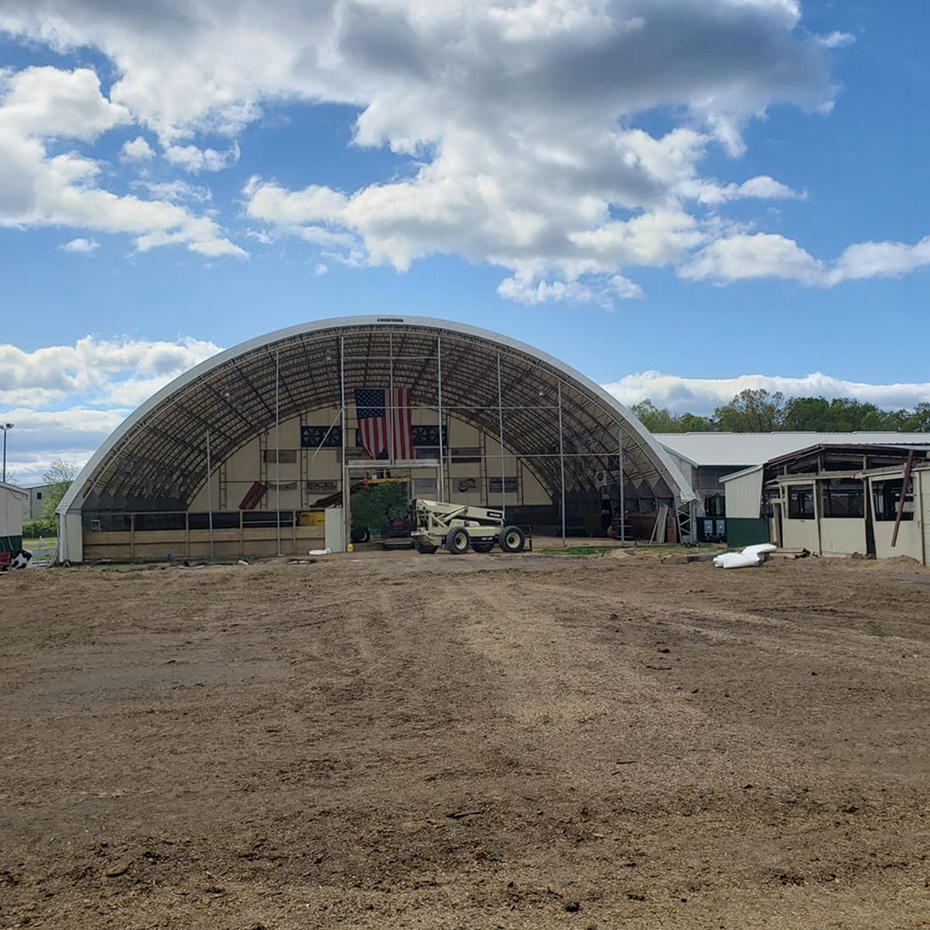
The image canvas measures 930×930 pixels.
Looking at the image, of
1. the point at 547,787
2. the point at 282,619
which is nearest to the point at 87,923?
the point at 547,787

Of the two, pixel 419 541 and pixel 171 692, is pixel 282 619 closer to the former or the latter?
pixel 171 692

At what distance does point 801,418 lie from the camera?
77188mm

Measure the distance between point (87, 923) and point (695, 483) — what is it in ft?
128

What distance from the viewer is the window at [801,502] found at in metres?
26.6

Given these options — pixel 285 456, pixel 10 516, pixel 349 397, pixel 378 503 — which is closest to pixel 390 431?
Result: pixel 349 397

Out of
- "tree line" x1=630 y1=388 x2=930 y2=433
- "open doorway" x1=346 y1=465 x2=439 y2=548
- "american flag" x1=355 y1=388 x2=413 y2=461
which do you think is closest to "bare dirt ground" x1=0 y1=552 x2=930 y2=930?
"open doorway" x1=346 y1=465 x2=439 y2=548

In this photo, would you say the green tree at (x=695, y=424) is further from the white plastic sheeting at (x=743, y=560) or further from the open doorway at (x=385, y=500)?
the white plastic sheeting at (x=743, y=560)

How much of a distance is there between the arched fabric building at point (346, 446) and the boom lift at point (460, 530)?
2375 mm

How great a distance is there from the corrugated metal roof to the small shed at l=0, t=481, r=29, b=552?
96.1ft

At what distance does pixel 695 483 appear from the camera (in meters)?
40.7

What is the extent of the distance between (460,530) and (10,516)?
16888 millimetres

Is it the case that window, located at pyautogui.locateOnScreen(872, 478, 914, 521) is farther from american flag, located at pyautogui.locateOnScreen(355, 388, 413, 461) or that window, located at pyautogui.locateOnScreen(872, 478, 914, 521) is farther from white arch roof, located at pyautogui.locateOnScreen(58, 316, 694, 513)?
american flag, located at pyautogui.locateOnScreen(355, 388, 413, 461)

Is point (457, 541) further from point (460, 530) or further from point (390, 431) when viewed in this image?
point (390, 431)

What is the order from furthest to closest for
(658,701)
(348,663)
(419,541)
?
1. (419,541)
2. (348,663)
3. (658,701)
